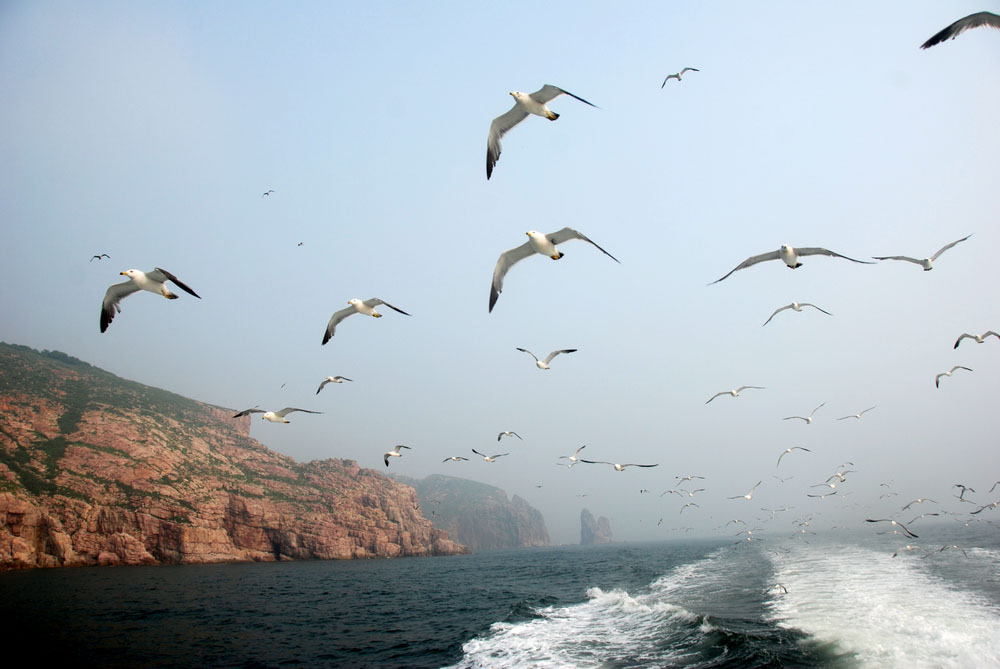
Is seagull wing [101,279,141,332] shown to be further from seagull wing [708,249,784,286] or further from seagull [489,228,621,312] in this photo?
seagull wing [708,249,784,286]

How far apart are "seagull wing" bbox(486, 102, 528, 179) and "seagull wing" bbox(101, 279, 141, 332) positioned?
33.5 ft

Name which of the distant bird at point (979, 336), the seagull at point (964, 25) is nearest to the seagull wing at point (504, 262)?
the seagull at point (964, 25)

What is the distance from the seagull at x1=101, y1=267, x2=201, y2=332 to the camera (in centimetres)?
1156

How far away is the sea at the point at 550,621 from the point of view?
1395 cm

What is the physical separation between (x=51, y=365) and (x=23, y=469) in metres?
57.2

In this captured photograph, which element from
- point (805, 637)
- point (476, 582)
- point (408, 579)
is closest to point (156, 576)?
point (408, 579)

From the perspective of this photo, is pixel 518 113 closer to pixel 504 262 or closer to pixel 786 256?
pixel 504 262

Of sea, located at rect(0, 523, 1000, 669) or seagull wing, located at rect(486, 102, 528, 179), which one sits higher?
seagull wing, located at rect(486, 102, 528, 179)

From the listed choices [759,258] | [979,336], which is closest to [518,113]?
[759,258]

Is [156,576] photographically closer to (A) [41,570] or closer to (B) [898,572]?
(A) [41,570]

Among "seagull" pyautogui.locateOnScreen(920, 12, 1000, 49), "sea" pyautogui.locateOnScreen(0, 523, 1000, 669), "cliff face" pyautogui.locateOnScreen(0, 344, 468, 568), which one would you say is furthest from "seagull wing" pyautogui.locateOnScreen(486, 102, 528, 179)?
"cliff face" pyautogui.locateOnScreen(0, 344, 468, 568)

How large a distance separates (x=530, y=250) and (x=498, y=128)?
340 centimetres

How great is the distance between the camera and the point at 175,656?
15836 millimetres

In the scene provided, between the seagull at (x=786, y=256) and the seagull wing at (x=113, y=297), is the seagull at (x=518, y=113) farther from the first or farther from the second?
the seagull wing at (x=113, y=297)
